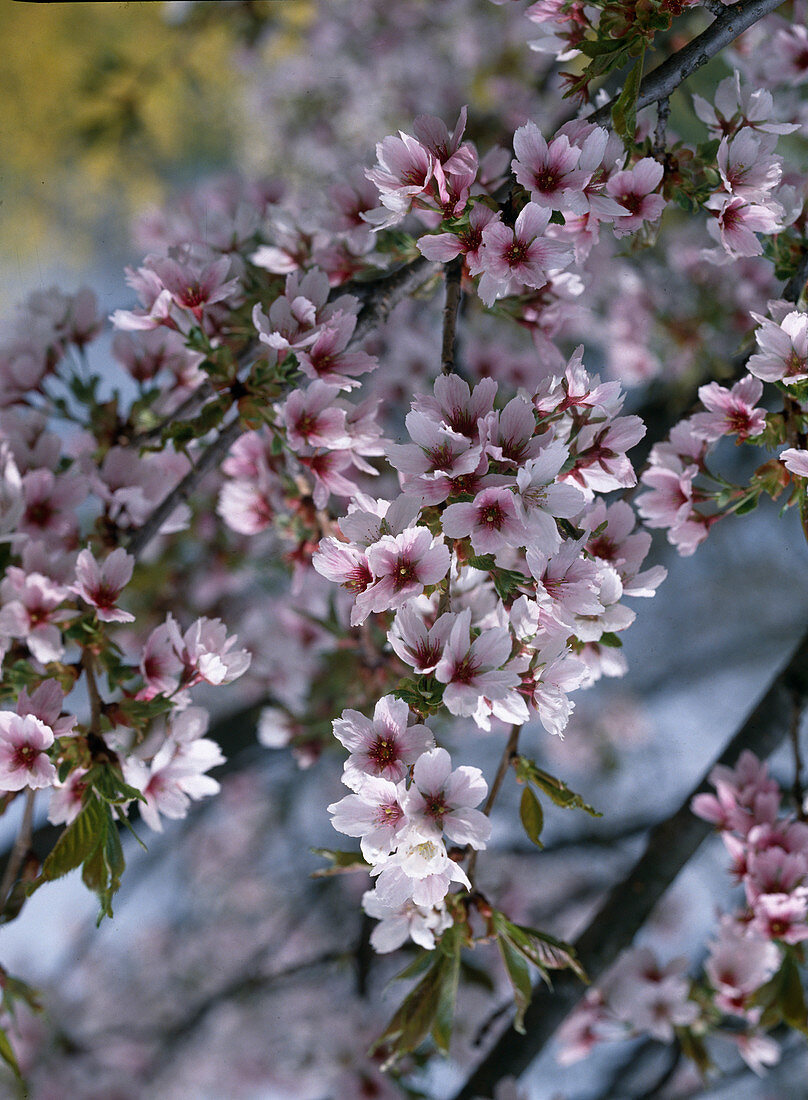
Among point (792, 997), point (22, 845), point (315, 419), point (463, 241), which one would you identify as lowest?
point (792, 997)

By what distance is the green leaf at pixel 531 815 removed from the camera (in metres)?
0.68

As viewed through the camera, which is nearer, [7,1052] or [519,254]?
[519,254]

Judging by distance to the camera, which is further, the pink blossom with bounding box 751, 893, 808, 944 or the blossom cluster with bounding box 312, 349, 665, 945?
the pink blossom with bounding box 751, 893, 808, 944

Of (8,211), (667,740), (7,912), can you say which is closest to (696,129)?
(7,912)

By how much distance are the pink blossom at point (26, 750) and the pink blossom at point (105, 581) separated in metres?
0.11

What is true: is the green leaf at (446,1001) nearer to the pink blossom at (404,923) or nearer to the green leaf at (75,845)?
the pink blossom at (404,923)

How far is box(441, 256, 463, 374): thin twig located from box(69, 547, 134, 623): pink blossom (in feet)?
1.10

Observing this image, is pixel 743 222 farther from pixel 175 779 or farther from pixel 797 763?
pixel 175 779

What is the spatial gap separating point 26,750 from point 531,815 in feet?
1.38

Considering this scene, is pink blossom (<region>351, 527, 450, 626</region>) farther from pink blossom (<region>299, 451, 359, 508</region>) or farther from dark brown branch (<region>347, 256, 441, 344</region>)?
dark brown branch (<region>347, 256, 441, 344</region>)

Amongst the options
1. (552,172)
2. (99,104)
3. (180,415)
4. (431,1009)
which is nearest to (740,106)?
(552,172)

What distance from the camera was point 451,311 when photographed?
26.7 inches

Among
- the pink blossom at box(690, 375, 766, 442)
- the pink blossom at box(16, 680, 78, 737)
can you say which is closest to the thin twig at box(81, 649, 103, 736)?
the pink blossom at box(16, 680, 78, 737)

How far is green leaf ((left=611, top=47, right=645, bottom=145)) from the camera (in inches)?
24.8
